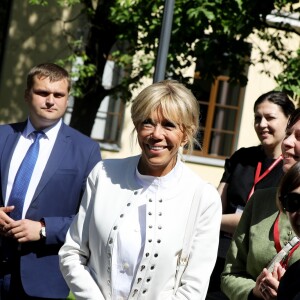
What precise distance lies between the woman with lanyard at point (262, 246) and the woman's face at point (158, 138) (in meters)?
0.47

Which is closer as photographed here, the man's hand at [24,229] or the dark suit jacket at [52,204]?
the man's hand at [24,229]

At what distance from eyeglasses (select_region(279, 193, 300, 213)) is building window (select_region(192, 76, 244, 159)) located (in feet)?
54.1

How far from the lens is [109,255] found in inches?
157

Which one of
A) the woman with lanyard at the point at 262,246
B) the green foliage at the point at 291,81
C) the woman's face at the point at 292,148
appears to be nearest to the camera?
the woman with lanyard at the point at 262,246

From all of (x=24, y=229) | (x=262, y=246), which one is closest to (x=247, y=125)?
(x=24, y=229)

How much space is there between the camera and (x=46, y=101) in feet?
17.9

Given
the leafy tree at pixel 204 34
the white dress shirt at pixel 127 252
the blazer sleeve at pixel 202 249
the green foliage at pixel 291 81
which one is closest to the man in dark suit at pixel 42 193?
the white dress shirt at pixel 127 252

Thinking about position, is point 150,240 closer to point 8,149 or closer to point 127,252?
point 127,252

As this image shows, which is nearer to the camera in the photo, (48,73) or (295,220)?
(295,220)

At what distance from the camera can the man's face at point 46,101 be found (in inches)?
215

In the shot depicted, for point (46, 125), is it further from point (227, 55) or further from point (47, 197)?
point (227, 55)

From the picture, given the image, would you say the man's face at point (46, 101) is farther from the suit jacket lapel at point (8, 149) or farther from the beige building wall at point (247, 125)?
the beige building wall at point (247, 125)

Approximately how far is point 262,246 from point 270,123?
5.97ft

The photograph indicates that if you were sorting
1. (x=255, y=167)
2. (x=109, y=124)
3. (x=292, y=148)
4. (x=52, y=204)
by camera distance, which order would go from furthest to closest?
(x=109, y=124)
(x=255, y=167)
(x=52, y=204)
(x=292, y=148)
